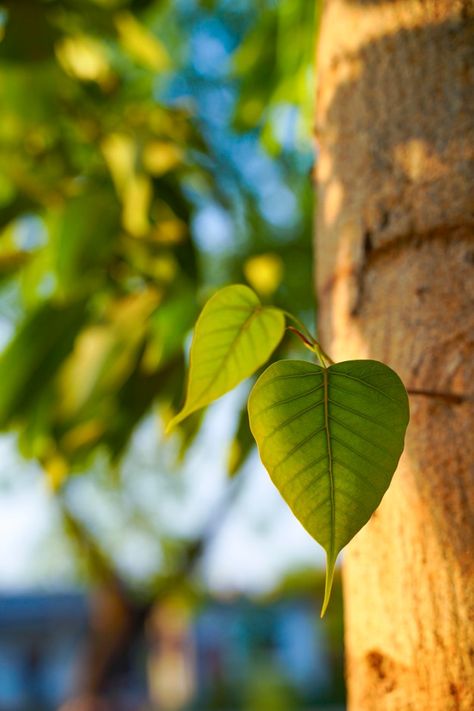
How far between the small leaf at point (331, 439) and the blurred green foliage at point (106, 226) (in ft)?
1.67

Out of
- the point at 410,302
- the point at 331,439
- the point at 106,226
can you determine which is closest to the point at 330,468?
the point at 331,439

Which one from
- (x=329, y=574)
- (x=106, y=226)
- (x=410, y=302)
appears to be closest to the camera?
(x=329, y=574)

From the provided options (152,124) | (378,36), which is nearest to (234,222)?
(152,124)

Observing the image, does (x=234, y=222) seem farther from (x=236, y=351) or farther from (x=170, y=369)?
(x=236, y=351)

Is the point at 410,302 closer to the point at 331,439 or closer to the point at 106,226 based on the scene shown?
the point at 331,439

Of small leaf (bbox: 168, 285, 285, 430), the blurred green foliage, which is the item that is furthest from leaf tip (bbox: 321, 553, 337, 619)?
the blurred green foliage

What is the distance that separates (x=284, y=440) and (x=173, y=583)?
7.02 meters

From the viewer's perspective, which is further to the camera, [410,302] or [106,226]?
[106,226]

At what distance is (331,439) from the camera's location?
328 millimetres

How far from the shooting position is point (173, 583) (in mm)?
7055

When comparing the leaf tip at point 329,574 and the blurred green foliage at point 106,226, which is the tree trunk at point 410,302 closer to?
the leaf tip at point 329,574

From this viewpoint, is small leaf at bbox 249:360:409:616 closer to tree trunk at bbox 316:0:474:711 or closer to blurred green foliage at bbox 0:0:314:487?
tree trunk at bbox 316:0:474:711

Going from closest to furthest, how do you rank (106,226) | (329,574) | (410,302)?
(329,574)
(410,302)
(106,226)

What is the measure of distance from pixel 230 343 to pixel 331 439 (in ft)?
0.28
